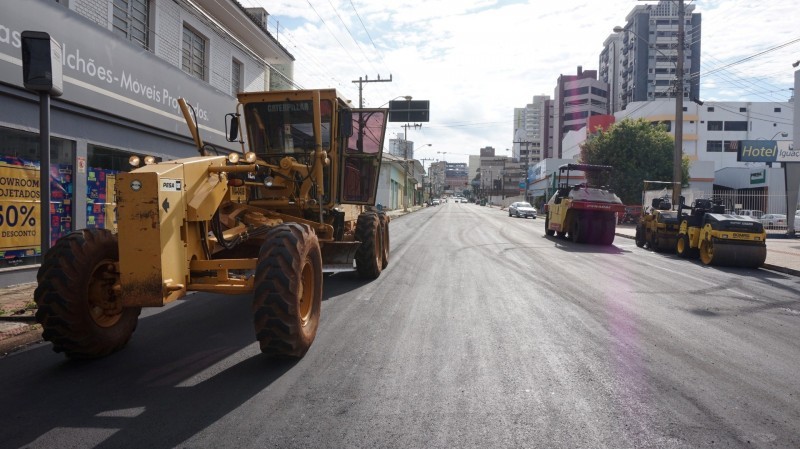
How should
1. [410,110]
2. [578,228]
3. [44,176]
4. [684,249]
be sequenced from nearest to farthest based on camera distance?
[44,176] → [684,249] → [578,228] → [410,110]

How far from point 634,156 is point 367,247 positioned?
3414cm

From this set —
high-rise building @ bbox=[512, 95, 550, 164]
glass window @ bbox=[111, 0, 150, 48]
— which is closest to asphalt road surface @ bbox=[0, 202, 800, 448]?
glass window @ bbox=[111, 0, 150, 48]

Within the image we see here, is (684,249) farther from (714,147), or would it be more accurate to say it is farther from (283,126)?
(714,147)

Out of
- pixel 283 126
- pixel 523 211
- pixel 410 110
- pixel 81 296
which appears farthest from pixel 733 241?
pixel 523 211

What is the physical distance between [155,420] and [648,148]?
4005 centimetres

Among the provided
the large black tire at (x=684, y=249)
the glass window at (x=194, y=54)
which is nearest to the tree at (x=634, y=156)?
the large black tire at (x=684, y=249)

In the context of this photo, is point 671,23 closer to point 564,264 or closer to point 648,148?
point 648,148

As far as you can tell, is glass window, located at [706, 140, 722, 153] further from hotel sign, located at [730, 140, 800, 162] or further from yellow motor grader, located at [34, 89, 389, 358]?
yellow motor grader, located at [34, 89, 389, 358]

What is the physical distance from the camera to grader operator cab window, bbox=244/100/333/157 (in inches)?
305

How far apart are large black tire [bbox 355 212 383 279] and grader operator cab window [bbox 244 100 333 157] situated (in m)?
1.94

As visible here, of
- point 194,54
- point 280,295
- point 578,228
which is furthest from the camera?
point 578,228

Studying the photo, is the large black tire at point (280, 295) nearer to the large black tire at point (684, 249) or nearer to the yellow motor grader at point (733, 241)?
the yellow motor grader at point (733, 241)

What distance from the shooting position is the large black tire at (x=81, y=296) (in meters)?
4.38

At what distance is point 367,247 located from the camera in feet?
30.8
